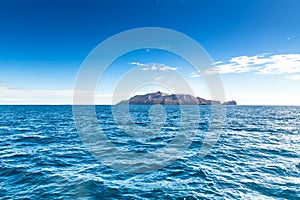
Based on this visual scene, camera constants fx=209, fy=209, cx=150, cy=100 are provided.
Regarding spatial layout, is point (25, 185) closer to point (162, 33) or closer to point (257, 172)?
point (257, 172)

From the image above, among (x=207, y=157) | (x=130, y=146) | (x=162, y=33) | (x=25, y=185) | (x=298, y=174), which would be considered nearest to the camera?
(x=25, y=185)

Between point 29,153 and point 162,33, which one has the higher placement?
point 162,33

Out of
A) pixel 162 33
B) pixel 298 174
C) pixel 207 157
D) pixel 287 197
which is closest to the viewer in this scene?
pixel 287 197

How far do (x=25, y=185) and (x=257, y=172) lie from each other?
44.5 feet

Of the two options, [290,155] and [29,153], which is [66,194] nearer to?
[29,153]

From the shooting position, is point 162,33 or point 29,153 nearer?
point 29,153

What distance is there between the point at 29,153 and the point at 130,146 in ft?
28.7

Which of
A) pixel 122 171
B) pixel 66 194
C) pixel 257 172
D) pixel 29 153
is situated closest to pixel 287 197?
pixel 257 172

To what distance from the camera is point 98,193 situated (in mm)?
10156

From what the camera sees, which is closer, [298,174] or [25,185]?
[25,185]

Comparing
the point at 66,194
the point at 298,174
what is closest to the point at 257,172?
the point at 298,174

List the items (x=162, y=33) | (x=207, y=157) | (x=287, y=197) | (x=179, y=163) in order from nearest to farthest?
(x=287, y=197)
(x=179, y=163)
(x=207, y=157)
(x=162, y=33)

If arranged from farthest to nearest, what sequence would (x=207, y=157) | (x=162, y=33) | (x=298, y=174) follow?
(x=162, y=33), (x=207, y=157), (x=298, y=174)

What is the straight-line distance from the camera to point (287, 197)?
388 inches
